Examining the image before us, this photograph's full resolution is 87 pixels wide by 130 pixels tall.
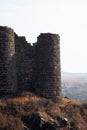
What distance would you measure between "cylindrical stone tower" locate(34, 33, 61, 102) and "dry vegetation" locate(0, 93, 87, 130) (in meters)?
0.99

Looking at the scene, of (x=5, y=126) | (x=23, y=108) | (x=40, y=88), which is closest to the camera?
(x=5, y=126)

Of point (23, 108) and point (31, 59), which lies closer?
point (23, 108)

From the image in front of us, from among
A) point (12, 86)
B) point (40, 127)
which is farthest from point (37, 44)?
point (40, 127)

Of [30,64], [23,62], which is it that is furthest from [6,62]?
[30,64]

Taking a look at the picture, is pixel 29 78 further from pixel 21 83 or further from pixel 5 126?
pixel 5 126

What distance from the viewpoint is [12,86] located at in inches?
1358

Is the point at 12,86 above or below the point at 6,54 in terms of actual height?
below

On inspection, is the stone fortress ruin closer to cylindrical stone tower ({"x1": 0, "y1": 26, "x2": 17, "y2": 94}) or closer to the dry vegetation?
cylindrical stone tower ({"x1": 0, "y1": 26, "x2": 17, "y2": 94})

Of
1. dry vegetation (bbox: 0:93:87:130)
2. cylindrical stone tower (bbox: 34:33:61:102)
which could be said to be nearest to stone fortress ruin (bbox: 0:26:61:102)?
cylindrical stone tower (bbox: 34:33:61:102)

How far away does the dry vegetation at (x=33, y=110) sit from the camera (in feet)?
101

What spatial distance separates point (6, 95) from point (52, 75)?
4.15 m

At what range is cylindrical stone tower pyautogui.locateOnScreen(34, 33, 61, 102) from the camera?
3578 centimetres

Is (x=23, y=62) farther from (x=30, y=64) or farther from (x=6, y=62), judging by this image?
(x=6, y=62)

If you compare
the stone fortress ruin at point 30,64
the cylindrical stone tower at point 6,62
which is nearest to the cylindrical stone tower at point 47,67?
the stone fortress ruin at point 30,64
